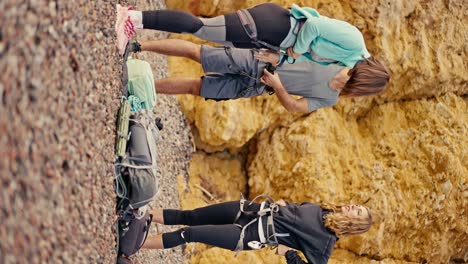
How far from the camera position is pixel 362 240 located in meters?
5.75

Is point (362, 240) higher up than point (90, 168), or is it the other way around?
point (90, 168)

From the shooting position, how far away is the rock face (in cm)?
576

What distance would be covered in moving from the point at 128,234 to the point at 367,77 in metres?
1.97

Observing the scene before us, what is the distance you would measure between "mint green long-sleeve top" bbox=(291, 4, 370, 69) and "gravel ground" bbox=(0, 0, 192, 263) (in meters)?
1.26

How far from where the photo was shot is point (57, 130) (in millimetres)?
2166

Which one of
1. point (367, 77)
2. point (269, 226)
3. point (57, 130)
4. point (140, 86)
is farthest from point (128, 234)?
point (367, 77)

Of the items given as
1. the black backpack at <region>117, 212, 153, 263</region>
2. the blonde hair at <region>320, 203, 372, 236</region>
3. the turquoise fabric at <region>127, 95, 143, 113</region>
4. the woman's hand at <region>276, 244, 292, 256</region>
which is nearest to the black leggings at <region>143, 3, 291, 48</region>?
the turquoise fabric at <region>127, 95, 143, 113</region>

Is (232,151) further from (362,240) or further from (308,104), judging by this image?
(308,104)

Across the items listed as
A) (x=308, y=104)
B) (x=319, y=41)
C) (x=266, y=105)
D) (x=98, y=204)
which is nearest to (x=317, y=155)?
(x=266, y=105)

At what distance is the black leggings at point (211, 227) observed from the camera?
3.79 metres

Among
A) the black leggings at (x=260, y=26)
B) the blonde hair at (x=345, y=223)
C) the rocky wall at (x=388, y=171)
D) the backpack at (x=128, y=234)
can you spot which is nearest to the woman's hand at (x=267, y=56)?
the black leggings at (x=260, y=26)

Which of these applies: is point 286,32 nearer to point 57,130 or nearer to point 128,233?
point 128,233

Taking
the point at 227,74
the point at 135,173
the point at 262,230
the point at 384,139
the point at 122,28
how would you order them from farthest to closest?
the point at 384,139
the point at 227,74
the point at 262,230
the point at 122,28
the point at 135,173

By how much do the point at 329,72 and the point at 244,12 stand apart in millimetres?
844
